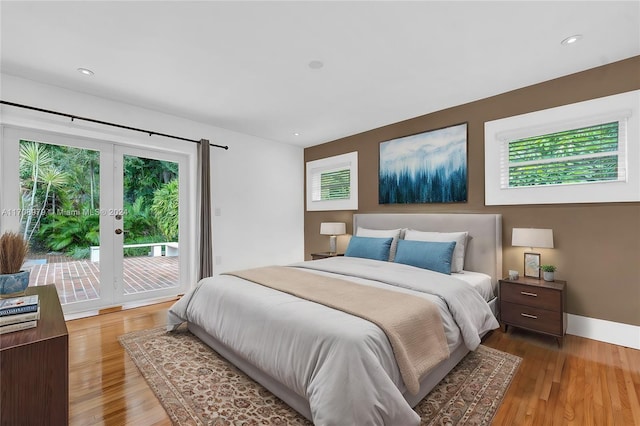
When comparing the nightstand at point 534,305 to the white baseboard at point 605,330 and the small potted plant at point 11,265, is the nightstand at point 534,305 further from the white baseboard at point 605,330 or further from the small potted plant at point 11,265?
the small potted plant at point 11,265

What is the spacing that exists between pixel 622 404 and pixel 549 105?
2618mm

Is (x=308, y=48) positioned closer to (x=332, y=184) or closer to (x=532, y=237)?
(x=532, y=237)

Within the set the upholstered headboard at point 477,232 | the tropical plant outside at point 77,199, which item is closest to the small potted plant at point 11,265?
the tropical plant outside at point 77,199

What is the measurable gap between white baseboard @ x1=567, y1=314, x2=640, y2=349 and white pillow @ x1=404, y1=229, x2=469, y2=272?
1119 millimetres

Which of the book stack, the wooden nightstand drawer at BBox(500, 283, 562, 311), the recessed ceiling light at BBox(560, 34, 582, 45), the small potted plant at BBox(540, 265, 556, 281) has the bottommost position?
the wooden nightstand drawer at BBox(500, 283, 562, 311)

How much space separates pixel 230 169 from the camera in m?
4.70

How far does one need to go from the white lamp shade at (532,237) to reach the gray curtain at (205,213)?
378 cm

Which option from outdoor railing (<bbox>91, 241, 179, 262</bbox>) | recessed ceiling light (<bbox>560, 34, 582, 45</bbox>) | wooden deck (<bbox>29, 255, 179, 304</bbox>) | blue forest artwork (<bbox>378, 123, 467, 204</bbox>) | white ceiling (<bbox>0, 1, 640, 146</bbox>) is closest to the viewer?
white ceiling (<bbox>0, 1, 640, 146</bbox>)

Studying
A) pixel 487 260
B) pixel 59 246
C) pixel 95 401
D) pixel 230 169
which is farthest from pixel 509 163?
pixel 59 246

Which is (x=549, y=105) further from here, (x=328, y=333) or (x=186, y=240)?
(x=186, y=240)

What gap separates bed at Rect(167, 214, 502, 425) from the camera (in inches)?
54.8

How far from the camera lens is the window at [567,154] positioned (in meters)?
2.57

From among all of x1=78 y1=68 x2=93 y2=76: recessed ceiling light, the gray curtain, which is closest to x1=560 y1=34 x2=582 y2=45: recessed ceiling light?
the gray curtain

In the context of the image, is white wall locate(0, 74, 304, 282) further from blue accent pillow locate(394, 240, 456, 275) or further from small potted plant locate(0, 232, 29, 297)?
blue accent pillow locate(394, 240, 456, 275)
